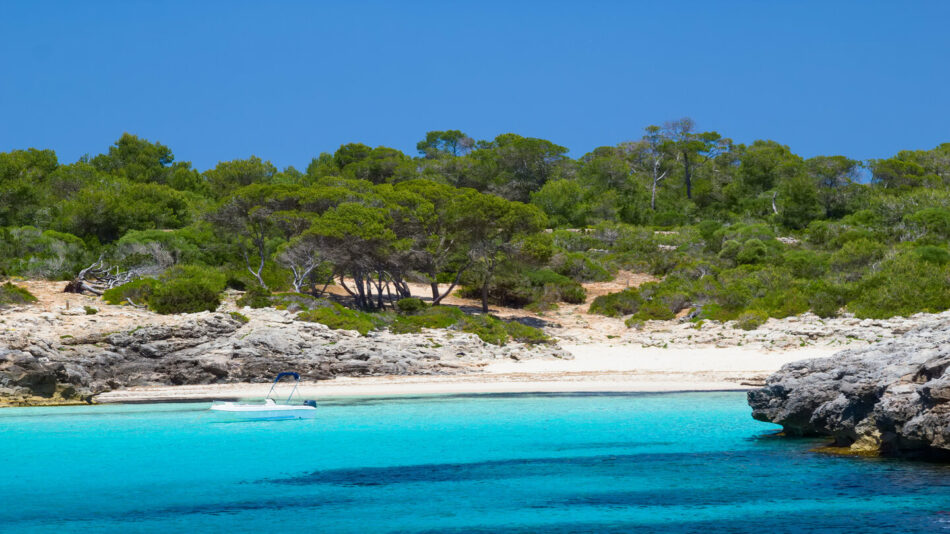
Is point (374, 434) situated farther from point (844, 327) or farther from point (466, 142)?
point (466, 142)

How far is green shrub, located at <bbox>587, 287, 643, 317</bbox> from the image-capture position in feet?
115

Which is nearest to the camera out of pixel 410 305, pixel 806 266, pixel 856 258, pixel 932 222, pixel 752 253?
pixel 410 305

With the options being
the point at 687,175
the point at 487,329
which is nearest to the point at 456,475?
the point at 487,329

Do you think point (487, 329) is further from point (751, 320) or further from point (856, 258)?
point (856, 258)

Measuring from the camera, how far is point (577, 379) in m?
23.3

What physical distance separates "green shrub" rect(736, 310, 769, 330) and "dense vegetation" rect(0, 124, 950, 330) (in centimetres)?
8

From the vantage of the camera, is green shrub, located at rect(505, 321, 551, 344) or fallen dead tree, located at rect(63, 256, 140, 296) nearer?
A: green shrub, located at rect(505, 321, 551, 344)

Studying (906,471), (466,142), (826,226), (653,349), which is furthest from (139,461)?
(466,142)

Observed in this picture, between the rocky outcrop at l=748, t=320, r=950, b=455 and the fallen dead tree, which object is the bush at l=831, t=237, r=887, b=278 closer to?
the rocky outcrop at l=748, t=320, r=950, b=455

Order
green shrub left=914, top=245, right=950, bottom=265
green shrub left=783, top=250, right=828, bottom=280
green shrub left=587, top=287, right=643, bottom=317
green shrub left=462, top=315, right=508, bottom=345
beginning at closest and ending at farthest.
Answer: green shrub left=462, top=315, right=508, bottom=345
green shrub left=914, top=245, right=950, bottom=265
green shrub left=587, top=287, right=643, bottom=317
green shrub left=783, top=250, right=828, bottom=280

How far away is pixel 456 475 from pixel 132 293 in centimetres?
2166

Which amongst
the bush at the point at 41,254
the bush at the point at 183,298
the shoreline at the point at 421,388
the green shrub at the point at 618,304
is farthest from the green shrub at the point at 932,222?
the bush at the point at 41,254

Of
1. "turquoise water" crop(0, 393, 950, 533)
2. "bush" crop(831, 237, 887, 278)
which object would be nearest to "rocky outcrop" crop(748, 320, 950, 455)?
"turquoise water" crop(0, 393, 950, 533)

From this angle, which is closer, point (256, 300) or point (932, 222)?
point (256, 300)
